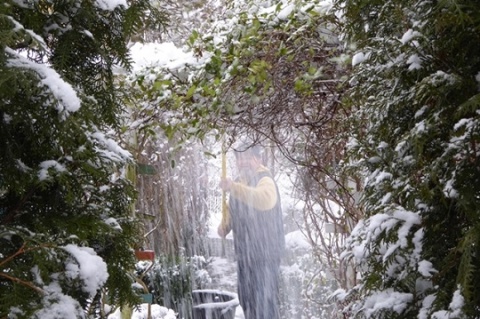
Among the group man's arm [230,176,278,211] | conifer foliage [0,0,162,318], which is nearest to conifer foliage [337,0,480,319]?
conifer foliage [0,0,162,318]

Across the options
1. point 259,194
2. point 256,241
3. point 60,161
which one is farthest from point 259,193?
point 60,161

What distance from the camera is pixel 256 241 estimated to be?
4.25m

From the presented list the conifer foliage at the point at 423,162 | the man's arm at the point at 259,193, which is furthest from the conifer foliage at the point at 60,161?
the man's arm at the point at 259,193

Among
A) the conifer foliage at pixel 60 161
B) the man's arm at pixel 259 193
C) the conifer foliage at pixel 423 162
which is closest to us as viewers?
the conifer foliage at pixel 423 162

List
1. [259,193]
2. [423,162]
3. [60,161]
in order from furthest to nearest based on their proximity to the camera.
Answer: [259,193] → [60,161] → [423,162]

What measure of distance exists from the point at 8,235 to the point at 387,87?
3.57 ft

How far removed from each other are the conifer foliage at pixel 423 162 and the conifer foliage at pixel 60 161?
71cm

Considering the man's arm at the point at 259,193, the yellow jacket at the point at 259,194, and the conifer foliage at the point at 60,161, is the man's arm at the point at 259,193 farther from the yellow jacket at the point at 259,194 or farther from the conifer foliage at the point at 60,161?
the conifer foliage at the point at 60,161

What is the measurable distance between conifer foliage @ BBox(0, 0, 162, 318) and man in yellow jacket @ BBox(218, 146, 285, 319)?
2.50 metres

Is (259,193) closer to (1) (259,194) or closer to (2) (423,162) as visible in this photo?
(1) (259,194)

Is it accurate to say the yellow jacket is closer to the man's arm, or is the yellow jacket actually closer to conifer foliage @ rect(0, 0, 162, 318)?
the man's arm

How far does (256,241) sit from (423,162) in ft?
9.73

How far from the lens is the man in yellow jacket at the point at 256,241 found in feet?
13.8

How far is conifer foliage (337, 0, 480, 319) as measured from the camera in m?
1.18
